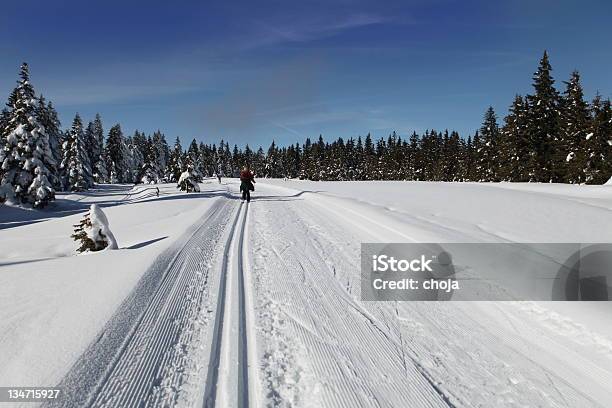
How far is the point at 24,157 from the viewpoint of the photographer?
1245 inches

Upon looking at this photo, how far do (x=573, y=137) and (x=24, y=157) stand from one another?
51452 mm

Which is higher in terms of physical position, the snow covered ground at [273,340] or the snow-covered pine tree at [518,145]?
the snow-covered pine tree at [518,145]

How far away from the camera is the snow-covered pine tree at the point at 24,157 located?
3147 cm

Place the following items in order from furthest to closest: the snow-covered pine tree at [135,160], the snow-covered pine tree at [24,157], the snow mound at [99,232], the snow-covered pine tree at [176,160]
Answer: the snow-covered pine tree at [135,160]
the snow-covered pine tree at [176,160]
the snow-covered pine tree at [24,157]
the snow mound at [99,232]

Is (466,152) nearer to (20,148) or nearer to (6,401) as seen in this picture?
(20,148)

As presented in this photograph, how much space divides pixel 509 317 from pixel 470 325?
57 centimetres

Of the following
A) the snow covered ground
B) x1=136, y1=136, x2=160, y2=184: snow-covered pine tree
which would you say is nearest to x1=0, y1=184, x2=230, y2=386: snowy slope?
the snow covered ground

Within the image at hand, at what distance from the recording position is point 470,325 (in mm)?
4191

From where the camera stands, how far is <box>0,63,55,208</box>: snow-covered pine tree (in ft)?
103

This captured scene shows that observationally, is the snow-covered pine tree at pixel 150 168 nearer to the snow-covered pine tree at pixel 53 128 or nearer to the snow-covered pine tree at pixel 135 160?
the snow-covered pine tree at pixel 135 160

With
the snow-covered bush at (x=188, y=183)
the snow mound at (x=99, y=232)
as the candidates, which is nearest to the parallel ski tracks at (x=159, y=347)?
the snow mound at (x=99, y=232)

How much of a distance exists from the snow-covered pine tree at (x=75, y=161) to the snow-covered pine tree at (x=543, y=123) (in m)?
58.8

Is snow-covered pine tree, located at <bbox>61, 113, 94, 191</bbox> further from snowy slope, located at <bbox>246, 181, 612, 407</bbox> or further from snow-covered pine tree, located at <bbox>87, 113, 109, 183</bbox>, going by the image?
snowy slope, located at <bbox>246, 181, 612, 407</bbox>

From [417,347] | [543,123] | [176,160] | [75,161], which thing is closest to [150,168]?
[176,160]
